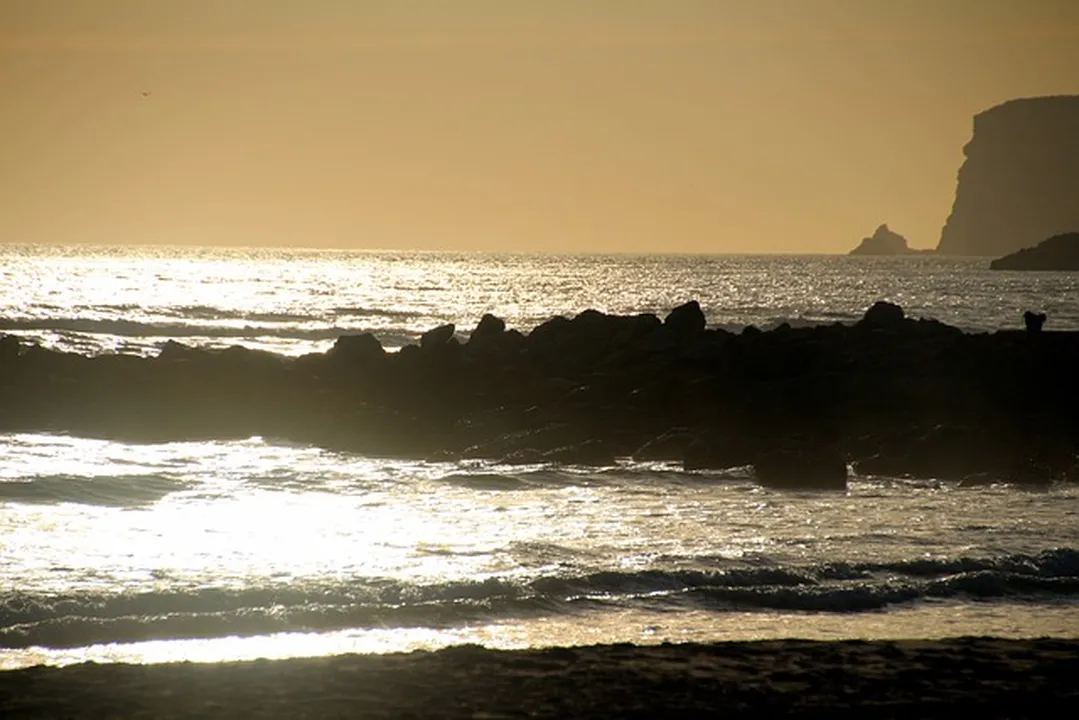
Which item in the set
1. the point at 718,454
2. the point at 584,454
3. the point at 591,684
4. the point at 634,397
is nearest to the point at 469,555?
the point at 591,684

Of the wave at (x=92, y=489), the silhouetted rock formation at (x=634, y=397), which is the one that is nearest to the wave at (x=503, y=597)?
the wave at (x=92, y=489)

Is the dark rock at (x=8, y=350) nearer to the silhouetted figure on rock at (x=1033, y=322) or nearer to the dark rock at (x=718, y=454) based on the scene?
the dark rock at (x=718, y=454)

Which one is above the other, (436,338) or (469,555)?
(436,338)

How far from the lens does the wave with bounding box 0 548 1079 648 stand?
45.8 ft

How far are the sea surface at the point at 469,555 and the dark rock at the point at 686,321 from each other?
10.7m

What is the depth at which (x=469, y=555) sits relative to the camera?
1719cm

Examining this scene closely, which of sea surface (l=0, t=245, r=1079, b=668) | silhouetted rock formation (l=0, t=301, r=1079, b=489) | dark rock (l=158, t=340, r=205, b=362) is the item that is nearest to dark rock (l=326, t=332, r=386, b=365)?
silhouetted rock formation (l=0, t=301, r=1079, b=489)

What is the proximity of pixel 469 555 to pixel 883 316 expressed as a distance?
75.7ft

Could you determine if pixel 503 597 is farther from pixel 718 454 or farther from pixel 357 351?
pixel 357 351

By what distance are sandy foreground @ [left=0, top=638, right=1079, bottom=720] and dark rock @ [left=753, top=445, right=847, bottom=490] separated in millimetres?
10639

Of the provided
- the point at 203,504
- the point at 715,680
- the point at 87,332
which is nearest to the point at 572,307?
the point at 87,332

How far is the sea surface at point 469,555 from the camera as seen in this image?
14.0 meters

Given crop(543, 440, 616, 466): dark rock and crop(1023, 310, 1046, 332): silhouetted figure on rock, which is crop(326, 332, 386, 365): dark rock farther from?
crop(1023, 310, 1046, 332): silhouetted figure on rock

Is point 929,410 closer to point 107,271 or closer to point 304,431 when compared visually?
point 304,431
